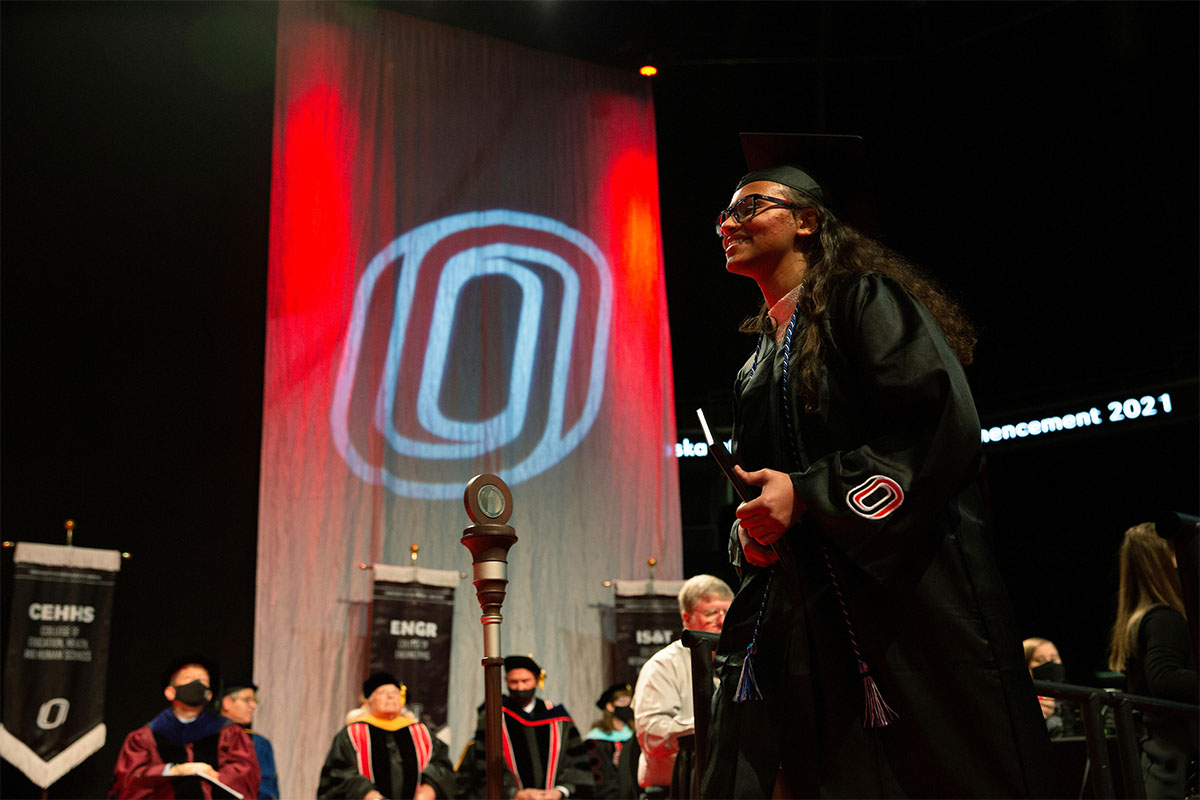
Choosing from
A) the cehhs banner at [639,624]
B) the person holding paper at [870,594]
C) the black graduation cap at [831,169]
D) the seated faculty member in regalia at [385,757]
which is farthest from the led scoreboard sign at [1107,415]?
the person holding paper at [870,594]

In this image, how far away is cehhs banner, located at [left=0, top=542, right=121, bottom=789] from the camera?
Answer: 6.11 m

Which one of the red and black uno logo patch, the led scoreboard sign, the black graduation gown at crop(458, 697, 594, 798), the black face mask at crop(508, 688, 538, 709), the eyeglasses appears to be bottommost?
the black graduation gown at crop(458, 697, 594, 798)

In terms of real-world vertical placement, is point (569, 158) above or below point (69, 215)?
above

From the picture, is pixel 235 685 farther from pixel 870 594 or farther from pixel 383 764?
pixel 870 594

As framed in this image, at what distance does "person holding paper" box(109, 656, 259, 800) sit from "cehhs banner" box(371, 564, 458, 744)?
4.30 ft

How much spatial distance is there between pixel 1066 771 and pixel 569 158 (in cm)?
593

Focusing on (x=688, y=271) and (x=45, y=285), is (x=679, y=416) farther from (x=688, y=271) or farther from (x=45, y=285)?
(x=45, y=285)

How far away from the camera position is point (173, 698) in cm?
617

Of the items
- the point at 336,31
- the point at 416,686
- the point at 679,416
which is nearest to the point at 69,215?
the point at 336,31

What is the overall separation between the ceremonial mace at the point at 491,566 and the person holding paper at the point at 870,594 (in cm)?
101

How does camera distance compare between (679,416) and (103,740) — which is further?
(679,416)

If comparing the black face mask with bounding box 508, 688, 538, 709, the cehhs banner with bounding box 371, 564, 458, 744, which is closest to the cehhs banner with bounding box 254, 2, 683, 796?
the cehhs banner with bounding box 371, 564, 458, 744

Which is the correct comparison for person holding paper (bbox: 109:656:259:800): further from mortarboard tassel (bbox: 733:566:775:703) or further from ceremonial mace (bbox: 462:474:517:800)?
mortarboard tassel (bbox: 733:566:775:703)

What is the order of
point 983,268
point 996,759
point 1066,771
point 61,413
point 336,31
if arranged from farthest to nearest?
point 983,268
point 336,31
point 61,413
point 1066,771
point 996,759
